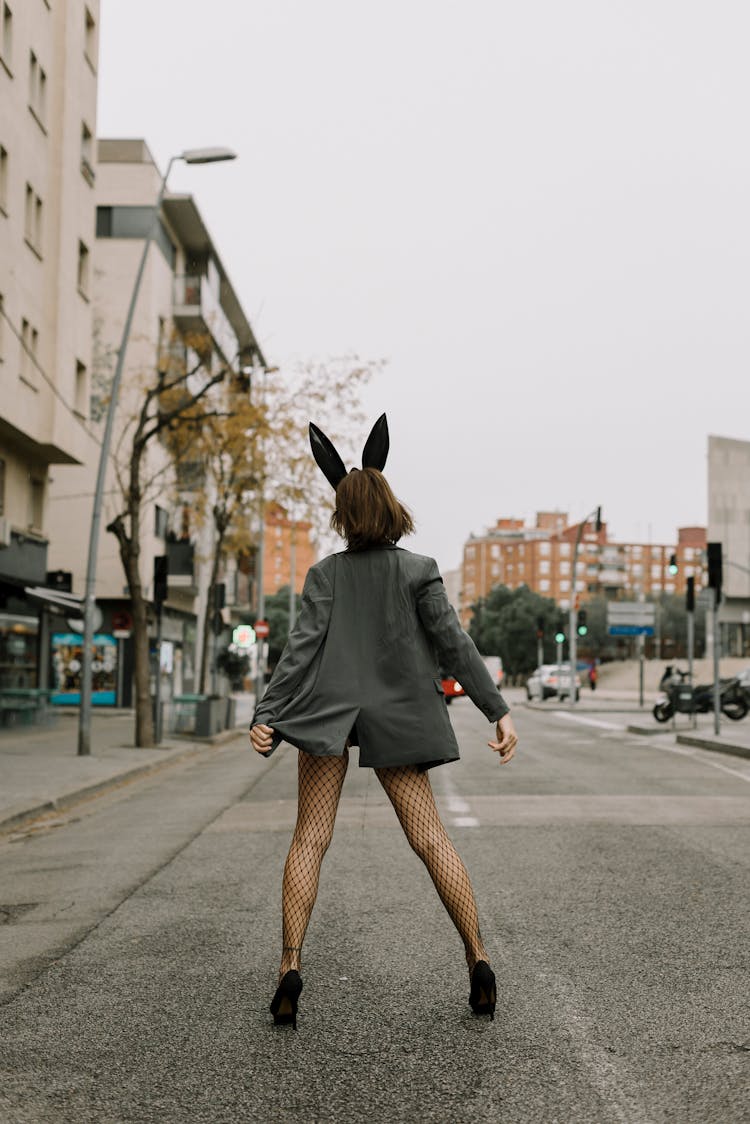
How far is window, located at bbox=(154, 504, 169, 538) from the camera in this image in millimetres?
44750

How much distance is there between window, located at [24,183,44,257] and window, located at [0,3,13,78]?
96.3 inches

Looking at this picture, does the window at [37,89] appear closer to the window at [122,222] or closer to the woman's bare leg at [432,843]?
the window at [122,222]

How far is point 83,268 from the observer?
3069 cm

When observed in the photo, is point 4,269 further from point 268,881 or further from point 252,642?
point 268,881

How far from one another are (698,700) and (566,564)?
137470mm

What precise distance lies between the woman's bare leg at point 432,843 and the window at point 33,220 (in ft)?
76.8

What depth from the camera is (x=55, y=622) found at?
1555 inches

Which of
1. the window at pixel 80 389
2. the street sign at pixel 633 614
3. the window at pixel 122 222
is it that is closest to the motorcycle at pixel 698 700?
the street sign at pixel 633 614

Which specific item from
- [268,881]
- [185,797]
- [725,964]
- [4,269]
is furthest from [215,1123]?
[4,269]

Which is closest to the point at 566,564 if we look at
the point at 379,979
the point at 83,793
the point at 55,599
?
the point at 55,599

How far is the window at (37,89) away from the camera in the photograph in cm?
2625

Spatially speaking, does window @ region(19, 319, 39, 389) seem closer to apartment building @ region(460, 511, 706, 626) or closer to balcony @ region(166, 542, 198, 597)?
balcony @ region(166, 542, 198, 597)

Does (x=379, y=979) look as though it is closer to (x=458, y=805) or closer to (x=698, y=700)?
(x=458, y=805)

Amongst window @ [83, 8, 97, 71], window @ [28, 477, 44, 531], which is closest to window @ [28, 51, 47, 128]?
window @ [83, 8, 97, 71]
